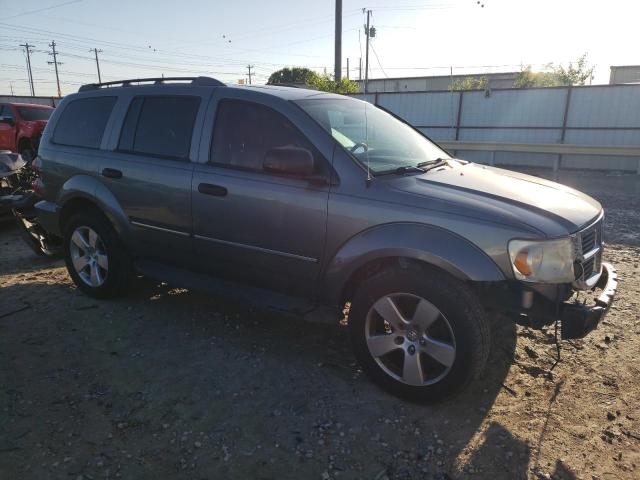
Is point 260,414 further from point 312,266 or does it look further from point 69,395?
point 69,395

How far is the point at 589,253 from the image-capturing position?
2855mm

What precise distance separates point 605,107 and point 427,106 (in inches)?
230

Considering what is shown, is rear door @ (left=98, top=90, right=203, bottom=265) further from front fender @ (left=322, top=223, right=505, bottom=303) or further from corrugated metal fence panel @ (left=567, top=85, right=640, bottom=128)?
corrugated metal fence panel @ (left=567, top=85, right=640, bottom=128)

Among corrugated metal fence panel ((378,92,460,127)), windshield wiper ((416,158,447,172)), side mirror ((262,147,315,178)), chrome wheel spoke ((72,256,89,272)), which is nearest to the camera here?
side mirror ((262,147,315,178))

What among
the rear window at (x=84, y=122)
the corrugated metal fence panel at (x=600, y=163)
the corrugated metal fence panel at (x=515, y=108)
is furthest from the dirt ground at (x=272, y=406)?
the corrugated metal fence panel at (x=515, y=108)

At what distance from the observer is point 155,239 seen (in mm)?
3975

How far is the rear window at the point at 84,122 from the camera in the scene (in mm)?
4324

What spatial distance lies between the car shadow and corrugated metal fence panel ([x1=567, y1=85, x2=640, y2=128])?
569 inches

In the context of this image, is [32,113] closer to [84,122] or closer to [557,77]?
[84,122]

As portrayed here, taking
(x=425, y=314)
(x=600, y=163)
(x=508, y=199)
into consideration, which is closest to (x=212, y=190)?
(x=425, y=314)

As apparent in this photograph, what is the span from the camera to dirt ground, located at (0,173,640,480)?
2.48m

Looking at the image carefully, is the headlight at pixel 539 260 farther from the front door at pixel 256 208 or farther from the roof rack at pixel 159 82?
the roof rack at pixel 159 82

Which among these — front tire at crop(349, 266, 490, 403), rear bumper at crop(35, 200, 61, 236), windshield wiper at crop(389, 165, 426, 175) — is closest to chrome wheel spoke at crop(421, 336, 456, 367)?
front tire at crop(349, 266, 490, 403)

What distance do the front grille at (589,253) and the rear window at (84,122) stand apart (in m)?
3.95
